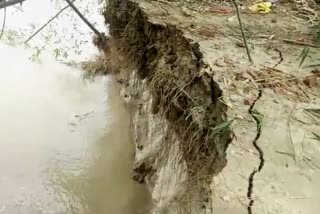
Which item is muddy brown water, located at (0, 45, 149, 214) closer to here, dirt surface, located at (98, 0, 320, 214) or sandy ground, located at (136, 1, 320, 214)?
dirt surface, located at (98, 0, 320, 214)

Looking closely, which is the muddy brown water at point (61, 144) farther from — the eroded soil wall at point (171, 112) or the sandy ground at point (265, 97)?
the sandy ground at point (265, 97)

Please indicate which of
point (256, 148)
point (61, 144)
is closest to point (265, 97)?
point (256, 148)

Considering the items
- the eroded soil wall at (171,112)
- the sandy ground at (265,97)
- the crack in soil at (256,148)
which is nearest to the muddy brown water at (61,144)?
the eroded soil wall at (171,112)

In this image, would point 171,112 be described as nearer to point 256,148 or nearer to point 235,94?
point 235,94

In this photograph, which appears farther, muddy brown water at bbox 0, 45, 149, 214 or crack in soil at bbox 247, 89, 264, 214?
muddy brown water at bbox 0, 45, 149, 214

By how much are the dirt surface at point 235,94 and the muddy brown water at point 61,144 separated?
13.6 inches

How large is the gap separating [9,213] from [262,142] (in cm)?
217

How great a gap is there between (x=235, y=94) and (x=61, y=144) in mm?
2419

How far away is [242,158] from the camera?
1952 millimetres

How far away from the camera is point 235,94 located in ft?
7.64

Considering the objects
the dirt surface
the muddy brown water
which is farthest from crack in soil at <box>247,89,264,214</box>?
the muddy brown water


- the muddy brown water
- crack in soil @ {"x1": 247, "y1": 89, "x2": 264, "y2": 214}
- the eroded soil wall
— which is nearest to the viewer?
crack in soil @ {"x1": 247, "y1": 89, "x2": 264, "y2": 214}

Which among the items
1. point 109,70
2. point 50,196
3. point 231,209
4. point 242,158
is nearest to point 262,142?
point 242,158

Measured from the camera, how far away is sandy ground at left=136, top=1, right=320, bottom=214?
182 centimetres
